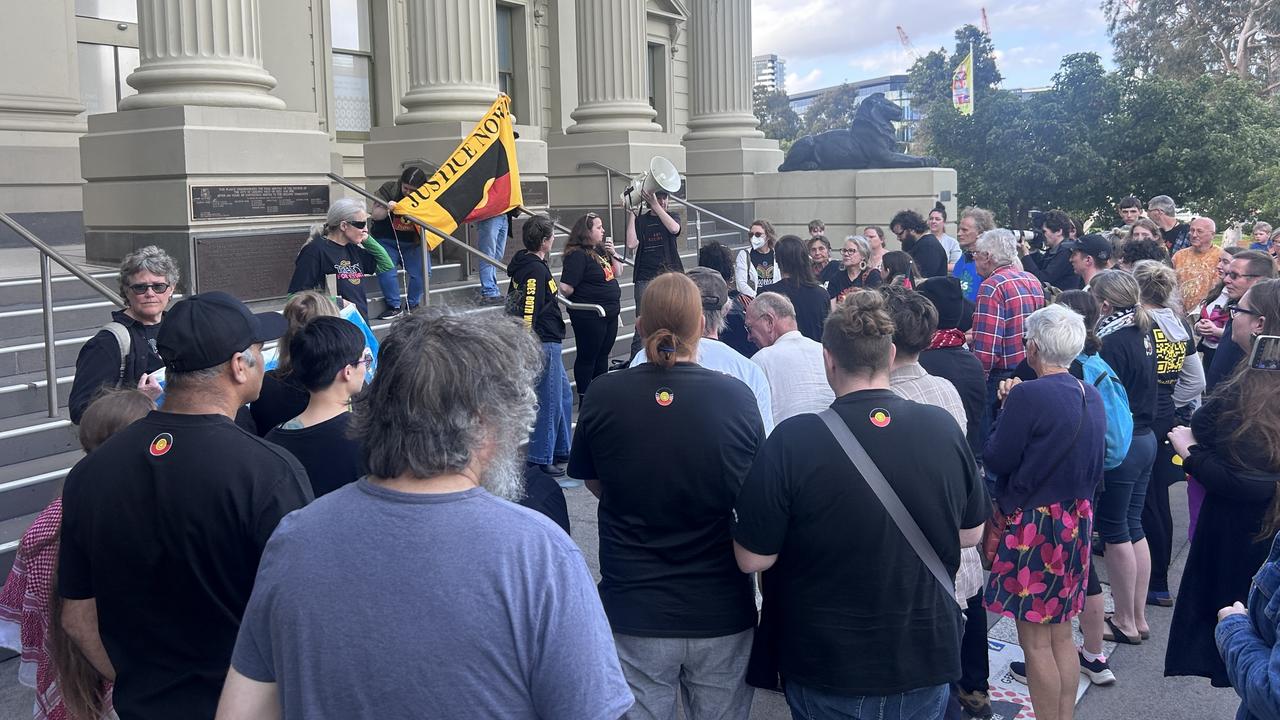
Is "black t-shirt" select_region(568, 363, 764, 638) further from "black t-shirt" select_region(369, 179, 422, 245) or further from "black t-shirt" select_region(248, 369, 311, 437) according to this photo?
"black t-shirt" select_region(369, 179, 422, 245)

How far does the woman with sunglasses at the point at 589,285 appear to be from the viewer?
8.82 m

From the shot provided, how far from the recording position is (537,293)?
26.6 ft

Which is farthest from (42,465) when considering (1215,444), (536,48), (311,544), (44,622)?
(536,48)

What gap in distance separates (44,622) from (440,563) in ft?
6.42

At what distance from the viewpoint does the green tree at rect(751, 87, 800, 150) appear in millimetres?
108562

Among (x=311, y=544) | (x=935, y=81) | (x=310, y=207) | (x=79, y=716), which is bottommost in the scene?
(x=79, y=716)

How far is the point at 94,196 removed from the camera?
372 inches

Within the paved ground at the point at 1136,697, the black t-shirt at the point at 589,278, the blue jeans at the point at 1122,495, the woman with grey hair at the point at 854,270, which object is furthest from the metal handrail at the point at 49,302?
the blue jeans at the point at 1122,495

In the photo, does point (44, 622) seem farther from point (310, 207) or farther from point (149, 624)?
point (310, 207)

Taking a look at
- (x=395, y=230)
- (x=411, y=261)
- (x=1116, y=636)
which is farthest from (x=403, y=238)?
(x=1116, y=636)

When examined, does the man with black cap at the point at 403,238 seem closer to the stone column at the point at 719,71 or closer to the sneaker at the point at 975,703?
the sneaker at the point at 975,703

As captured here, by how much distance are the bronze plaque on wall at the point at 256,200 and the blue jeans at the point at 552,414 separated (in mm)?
2928

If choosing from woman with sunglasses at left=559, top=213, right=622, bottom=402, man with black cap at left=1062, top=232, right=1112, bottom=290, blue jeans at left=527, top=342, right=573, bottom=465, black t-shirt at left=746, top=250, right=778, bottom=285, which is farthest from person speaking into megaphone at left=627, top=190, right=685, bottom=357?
man with black cap at left=1062, top=232, right=1112, bottom=290

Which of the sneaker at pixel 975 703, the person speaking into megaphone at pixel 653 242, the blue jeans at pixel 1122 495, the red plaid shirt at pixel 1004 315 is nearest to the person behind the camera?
the sneaker at pixel 975 703
